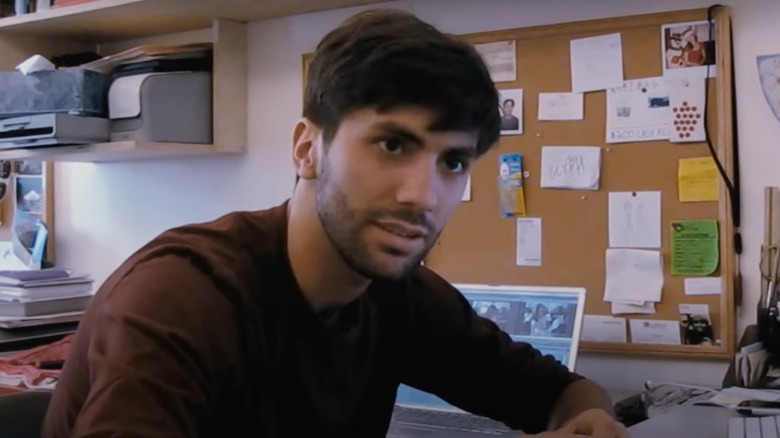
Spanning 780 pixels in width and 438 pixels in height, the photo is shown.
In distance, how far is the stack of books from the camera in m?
2.23

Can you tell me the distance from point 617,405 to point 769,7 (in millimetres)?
758

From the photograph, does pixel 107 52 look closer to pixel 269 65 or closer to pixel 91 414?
pixel 269 65

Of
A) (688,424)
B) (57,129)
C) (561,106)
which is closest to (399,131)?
(688,424)

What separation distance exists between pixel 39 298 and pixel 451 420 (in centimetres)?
114

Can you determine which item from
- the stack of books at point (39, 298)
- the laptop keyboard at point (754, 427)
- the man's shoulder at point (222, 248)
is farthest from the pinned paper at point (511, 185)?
the stack of books at point (39, 298)

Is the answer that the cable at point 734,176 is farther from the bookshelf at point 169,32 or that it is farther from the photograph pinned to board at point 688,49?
the bookshelf at point 169,32

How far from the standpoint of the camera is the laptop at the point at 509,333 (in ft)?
5.29

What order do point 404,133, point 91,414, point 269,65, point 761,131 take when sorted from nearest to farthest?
point 91,414 → point 404,133 → point 761,131 → point 269,65

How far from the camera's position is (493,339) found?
134 centimetres

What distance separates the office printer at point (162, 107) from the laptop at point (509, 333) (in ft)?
2.60

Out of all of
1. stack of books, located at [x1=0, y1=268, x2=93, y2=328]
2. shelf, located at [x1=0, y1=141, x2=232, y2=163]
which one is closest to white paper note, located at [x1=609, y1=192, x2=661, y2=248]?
shelf, located at [x1=0, y1=141, x2=232, y2=163]

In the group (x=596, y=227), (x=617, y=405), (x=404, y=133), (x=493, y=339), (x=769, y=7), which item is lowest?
(x=617, y=405)

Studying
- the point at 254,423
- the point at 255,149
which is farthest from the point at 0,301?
the point at 254,423

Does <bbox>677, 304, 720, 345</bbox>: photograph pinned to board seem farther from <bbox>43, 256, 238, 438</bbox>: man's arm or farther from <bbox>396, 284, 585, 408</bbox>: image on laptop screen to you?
<bbox>43, 256, 238, 438</bbox>: man's arm
